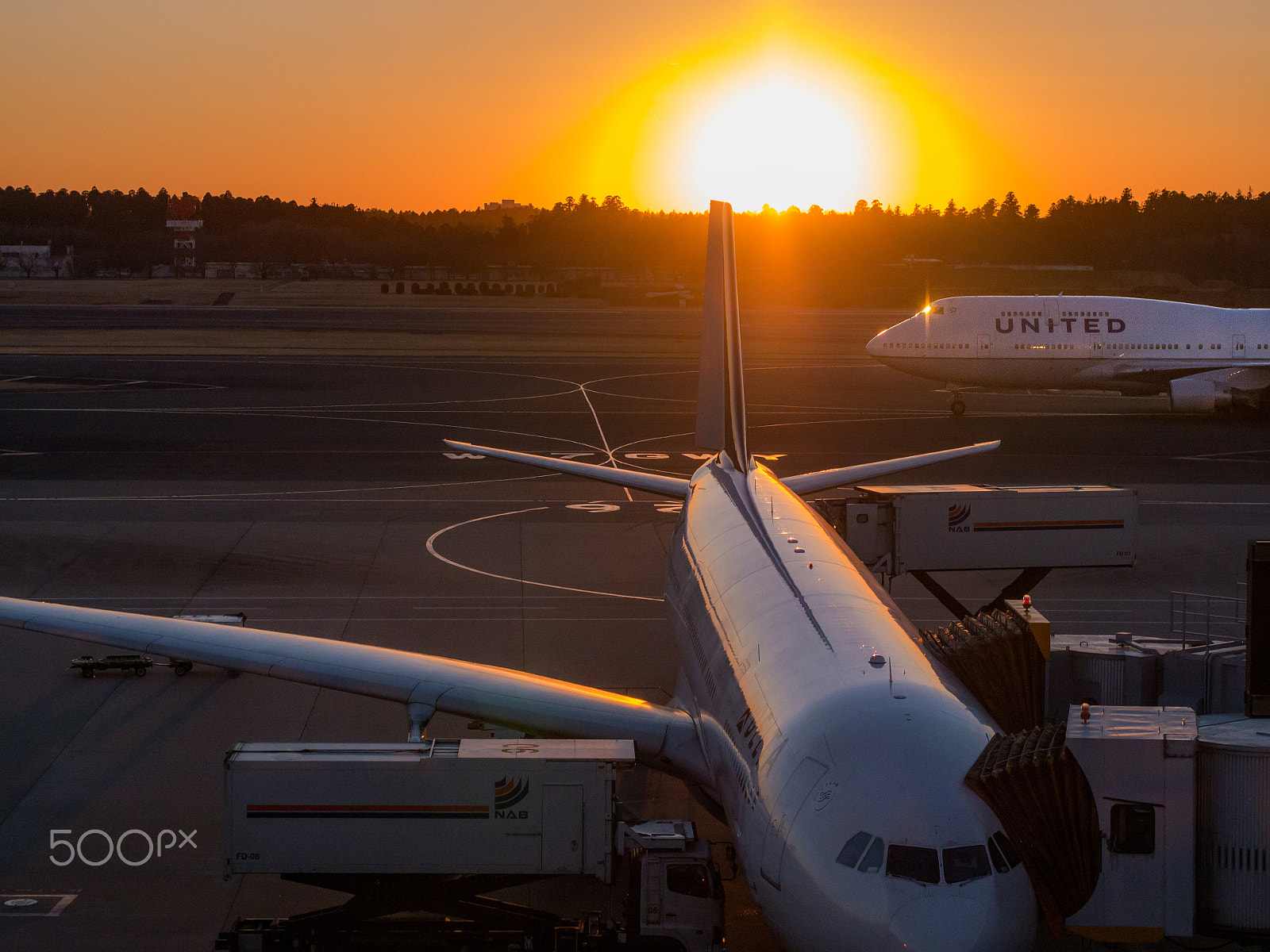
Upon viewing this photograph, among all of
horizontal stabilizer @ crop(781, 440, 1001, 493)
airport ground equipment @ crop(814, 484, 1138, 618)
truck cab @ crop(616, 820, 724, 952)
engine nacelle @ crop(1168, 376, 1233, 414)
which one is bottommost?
truck cab @ crop(616, 820, 724, 952)

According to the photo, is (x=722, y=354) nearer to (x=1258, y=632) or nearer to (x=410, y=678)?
(x=410, y=678)

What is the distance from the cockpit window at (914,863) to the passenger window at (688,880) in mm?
3194

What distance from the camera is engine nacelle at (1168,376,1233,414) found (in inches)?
2452

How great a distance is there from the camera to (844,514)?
27.7m

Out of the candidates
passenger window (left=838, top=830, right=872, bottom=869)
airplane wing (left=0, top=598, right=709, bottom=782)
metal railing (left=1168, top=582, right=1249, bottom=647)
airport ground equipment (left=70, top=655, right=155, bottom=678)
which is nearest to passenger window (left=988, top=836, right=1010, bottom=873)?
passenger window (left=838, top=830, right=872, bottom=869)

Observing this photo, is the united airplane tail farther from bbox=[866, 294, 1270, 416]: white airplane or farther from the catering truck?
bbox=[866, 294, 1270, 416]: white airplane

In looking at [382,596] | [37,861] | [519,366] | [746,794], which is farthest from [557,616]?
[519,366]

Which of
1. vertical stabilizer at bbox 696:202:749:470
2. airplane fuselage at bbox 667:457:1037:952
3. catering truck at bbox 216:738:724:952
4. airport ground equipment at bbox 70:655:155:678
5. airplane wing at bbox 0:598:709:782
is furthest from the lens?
vertical stabilizer at bbox 696:202:749:470

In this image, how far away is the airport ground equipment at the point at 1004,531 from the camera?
89.7 feet

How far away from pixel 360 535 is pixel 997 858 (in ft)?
94.7

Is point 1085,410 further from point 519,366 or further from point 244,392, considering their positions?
point 244,392

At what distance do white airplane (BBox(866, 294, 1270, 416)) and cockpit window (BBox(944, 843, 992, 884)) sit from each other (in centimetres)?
5526

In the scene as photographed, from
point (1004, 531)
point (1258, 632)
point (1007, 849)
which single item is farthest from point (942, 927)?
point (1004, 531)

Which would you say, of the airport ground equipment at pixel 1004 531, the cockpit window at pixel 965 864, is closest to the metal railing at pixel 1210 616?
the airport ground equipment at pixel 1004 531
